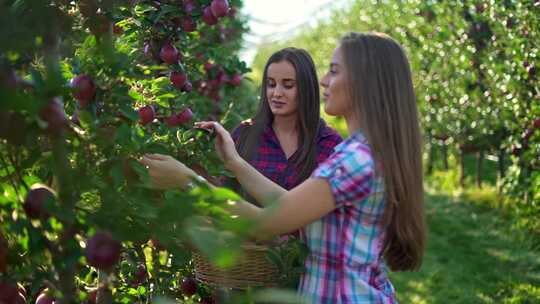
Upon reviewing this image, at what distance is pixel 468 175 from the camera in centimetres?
948

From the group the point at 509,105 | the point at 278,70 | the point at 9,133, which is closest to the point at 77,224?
the point at 9,133

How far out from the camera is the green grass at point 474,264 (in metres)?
4.85

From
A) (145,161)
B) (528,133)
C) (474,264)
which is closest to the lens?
(145,161)

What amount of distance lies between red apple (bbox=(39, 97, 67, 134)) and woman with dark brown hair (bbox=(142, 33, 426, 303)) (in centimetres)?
47

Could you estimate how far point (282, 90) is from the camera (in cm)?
311

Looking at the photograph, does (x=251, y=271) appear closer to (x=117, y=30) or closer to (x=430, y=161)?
(x=117, y=30)

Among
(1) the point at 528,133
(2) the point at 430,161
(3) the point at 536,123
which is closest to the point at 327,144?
(3) the point at 536,123

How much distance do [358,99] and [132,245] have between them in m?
0.77

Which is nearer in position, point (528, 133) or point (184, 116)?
point (184, 116)

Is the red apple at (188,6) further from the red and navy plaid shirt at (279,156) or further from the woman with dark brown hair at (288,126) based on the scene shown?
the red and navy plaid shirt at (279,156)

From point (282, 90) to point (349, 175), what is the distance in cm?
134

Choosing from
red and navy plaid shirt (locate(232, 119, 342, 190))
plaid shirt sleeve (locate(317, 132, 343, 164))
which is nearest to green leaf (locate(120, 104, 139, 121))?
red and navy plaid shirt (locate(232, 119, 342, 190))

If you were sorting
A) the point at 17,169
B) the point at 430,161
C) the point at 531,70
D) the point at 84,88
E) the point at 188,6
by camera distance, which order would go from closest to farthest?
the point at 17,169
the point at 84,88
the point at 188,6
the point at 531,70
the point at 430,161

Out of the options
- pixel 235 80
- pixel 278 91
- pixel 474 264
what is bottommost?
pixel 474 264
